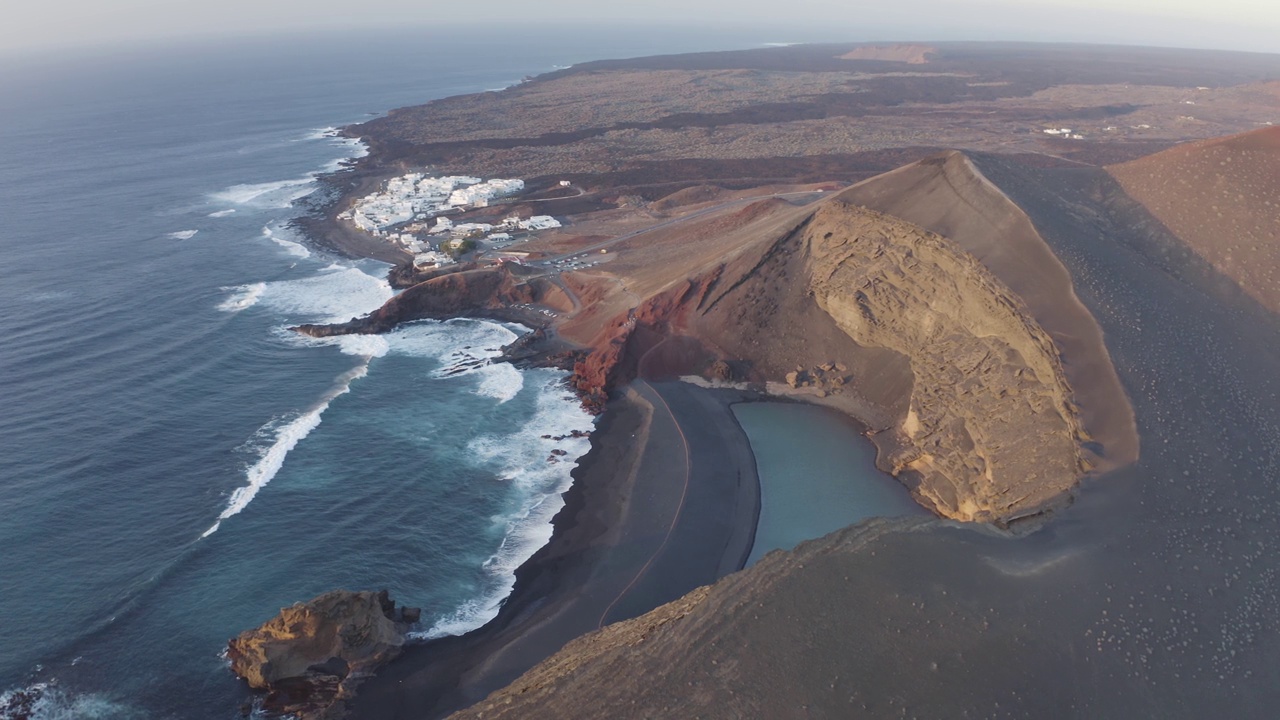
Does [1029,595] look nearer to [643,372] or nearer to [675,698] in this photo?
[675,698]

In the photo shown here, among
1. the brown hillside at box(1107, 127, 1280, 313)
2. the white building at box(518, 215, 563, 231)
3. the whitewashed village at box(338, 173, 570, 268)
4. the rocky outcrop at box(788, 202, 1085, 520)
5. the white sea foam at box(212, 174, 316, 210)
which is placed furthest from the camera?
the white sea foam at box(212, 174, 316, 210)

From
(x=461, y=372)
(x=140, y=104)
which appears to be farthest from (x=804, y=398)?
(x=140, y=104)

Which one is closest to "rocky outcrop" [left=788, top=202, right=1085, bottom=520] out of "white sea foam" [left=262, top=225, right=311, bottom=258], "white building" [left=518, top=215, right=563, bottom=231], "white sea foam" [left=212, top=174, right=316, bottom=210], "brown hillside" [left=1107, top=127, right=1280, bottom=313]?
"brown hillside" [left=1107, top=127, right=1280, bottom=313]

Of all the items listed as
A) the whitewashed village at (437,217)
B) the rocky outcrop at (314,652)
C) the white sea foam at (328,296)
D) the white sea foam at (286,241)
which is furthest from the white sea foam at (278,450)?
the white sea foam at (286,241)

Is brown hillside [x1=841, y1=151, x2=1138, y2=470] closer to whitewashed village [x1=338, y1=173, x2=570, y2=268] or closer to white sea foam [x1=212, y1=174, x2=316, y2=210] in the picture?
whitewashed village [x1=338, y1=173, x2=570, y2=268]

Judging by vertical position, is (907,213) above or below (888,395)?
above

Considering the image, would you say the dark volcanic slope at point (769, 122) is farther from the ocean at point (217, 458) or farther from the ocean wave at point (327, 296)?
the ocean at point (217, 458)

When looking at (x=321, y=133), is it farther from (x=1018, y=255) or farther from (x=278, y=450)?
(x=1018, y=255)
